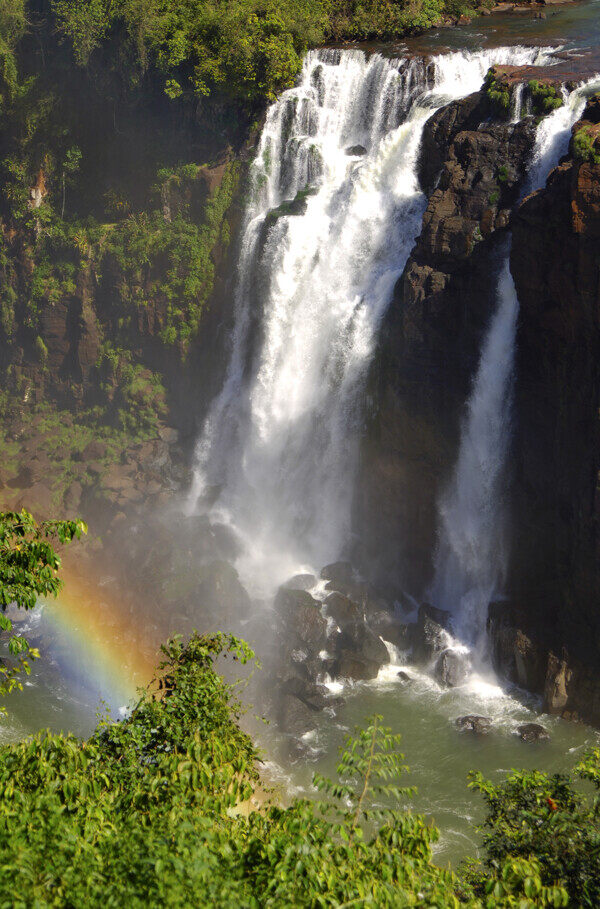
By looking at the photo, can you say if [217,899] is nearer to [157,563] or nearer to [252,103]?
[157,563]

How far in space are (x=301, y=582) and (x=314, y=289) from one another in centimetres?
1122

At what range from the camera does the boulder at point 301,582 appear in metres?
28.3

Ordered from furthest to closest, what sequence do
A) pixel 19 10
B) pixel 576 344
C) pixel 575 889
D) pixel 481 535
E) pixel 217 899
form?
pixel 19 10
pixel 481 535
pixel 576 344
pixel 575 889
pixel 217 899

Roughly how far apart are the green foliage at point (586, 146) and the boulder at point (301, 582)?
1581 cm

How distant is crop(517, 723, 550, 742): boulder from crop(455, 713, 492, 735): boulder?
86 centimetres

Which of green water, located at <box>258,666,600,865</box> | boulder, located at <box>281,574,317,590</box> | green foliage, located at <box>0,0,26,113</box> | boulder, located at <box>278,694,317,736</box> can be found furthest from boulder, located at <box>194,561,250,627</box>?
green foliage, located at <box>0,0,26,113</box>

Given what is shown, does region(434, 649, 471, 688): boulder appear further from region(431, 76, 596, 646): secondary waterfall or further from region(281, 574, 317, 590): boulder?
region(281, 574, 317, 590): boulder

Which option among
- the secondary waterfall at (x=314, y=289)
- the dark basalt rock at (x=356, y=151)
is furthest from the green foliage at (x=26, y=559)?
the dark basalt rock at (x=356, y=151)

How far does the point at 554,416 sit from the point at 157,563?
15.0 meters

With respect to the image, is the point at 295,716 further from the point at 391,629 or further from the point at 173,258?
the point at 173,258

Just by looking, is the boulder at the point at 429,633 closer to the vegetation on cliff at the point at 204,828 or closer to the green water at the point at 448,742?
the green water at the point at 448,742

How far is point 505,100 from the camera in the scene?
26.9 metres

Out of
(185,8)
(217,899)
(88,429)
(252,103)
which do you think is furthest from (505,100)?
(217,899)

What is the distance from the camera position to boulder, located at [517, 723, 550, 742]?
21.4 metres
